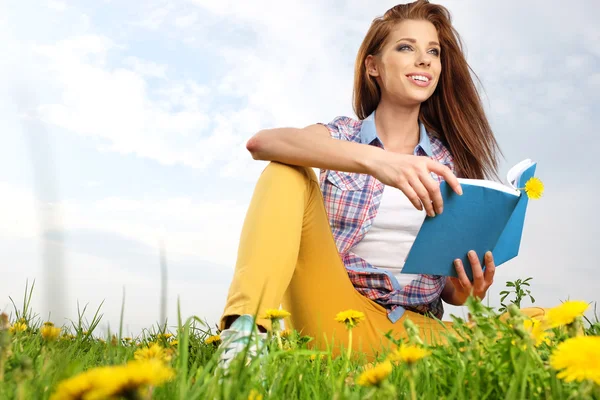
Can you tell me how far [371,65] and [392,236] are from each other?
964 millimetres

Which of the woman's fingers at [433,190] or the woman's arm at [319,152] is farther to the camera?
the woman's arm at [319,152]

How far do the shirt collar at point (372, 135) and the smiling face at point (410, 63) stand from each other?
0.50 feet

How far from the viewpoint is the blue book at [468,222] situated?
197 cm

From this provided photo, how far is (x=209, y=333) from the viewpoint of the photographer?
2879 mm

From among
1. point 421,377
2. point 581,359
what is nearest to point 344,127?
point 421,377

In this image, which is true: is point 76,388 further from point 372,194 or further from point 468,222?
point 372,194

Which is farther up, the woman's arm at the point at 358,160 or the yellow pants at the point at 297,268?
Result: the woman's arm at the point at 358,160

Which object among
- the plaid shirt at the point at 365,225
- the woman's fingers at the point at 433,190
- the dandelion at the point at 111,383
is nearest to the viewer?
the dandelion at the point at 111,383

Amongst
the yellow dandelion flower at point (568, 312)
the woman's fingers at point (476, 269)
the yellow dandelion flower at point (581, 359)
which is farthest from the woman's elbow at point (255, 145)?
the yellow dandelion flower at point (581, 359)

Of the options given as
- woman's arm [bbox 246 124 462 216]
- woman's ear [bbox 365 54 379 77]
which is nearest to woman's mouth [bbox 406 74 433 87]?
woman's ear [bbox 365 54 379 77]

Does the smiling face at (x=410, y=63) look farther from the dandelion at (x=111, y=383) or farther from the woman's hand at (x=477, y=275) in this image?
the dandelion at (x=111, y=383)

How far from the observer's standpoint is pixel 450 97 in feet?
10.2

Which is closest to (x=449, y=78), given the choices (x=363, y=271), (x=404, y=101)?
(x=404, y=101)

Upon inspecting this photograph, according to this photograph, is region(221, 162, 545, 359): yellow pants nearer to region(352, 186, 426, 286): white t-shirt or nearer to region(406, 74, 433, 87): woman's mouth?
region(352, 186, 426, 286): white t-shirt
